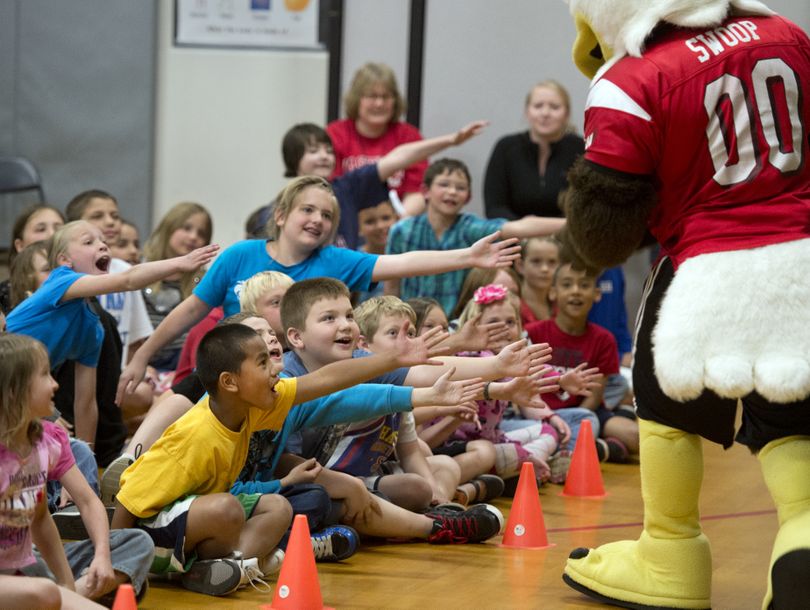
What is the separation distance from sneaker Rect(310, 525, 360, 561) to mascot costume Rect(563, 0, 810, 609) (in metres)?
0.87

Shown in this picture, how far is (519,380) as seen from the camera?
3811mm

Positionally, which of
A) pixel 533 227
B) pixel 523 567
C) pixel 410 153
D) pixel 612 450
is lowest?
pixel 612 450

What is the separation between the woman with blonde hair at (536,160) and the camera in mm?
7367

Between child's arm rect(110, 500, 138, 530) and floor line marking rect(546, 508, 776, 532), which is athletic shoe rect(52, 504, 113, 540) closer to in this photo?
child's arm rect(110, 500, 138, 530)

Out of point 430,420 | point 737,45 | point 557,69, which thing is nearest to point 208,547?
point 430,420

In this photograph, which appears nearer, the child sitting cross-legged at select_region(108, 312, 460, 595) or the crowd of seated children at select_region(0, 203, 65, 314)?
the child sitting cross-legged at select_region(108, 312, 460, 595)

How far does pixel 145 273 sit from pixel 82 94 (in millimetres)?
4823

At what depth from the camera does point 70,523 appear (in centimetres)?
367

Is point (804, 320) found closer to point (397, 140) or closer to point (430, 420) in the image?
point (430, 420)

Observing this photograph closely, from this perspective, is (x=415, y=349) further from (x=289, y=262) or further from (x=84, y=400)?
(x=84, y=400)

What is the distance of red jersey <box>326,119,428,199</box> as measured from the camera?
7.46 m

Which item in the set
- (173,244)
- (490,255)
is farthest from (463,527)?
(173,244)

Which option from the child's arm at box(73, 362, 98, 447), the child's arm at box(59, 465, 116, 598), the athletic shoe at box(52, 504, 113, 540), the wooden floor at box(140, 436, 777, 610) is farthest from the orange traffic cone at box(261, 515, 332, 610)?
the child's arm at box(73, 362, 98, 447)

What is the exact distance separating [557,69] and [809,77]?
4953mm
